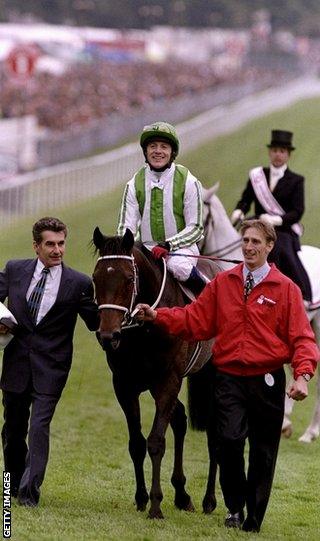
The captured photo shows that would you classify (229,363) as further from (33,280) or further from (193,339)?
(33,280)

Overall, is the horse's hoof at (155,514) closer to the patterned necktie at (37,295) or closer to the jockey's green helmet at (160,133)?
the patterned necktie at (37,295)

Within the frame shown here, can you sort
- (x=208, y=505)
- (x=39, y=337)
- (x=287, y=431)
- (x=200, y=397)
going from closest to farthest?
(x=39, y=337) → (x=208, y=505) → (x=200, y=397) → (x=287, y=431)

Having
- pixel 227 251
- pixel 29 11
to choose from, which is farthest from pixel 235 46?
pixel 227 251

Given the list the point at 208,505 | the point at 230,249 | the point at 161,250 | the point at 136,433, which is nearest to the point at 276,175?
the point at 230,249

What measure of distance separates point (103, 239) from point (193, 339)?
0.77 m

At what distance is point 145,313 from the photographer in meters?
8.69

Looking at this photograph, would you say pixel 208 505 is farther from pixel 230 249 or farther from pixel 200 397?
pixel 230 249

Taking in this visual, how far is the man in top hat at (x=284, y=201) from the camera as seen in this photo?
1312 centimetres

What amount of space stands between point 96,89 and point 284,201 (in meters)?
43.2

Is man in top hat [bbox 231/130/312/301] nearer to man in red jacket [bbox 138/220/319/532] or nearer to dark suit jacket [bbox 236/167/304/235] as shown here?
dark suit jacket [bbox 236/167/304/235]

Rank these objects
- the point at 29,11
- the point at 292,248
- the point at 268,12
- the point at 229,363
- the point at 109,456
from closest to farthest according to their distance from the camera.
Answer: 1. the point at 229,363
2. the point at 109,456
3. the point at 292,248
4. the point at 29,11
5. the point at 268,12

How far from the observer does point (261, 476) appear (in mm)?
8547

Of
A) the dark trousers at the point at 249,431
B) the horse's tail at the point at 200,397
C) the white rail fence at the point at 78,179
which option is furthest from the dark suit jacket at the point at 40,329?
the white rail fence at the point at 78,179

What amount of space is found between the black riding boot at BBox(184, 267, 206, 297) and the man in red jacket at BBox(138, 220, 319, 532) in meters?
1.02
